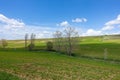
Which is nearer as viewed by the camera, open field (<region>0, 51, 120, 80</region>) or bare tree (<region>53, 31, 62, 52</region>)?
open field (<region>0, 51, 120, 80</region>)

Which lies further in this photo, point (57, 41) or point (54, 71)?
point (57, 41)

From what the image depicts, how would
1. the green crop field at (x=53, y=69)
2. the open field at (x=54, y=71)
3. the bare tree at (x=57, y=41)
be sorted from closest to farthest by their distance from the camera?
the green crop field at (x=53, y=69)
the open field at (x=54, y=71)
the bare tree at (x=57, y=41)

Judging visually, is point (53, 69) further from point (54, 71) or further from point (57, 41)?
point (57, 41)

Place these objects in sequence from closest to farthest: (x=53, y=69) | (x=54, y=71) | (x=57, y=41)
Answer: (x=54, y=71) → (x=53, y=69) → (x=57, y=41)

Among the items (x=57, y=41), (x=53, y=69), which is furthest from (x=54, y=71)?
(x=57, y=41)

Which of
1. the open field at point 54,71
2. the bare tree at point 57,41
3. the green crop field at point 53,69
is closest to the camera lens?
the green crop field at point 53,69

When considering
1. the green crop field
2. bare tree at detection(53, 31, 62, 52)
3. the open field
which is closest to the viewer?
the green crop field

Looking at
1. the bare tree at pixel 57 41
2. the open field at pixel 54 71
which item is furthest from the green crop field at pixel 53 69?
the bare tree at pixel 57 41

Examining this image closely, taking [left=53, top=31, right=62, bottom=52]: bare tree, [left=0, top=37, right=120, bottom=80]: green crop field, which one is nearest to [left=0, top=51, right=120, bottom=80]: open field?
[left=0, top=37, right=120, bottom=80]: green crop field

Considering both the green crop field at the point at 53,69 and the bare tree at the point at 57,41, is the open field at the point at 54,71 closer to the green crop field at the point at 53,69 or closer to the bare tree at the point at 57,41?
the green crop field at the point at 53,69

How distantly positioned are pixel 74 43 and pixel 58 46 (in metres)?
14.6

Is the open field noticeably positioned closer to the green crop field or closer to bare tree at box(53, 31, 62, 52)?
the green crop field

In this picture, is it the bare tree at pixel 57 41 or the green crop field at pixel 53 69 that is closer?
the green crop field at pixel 53 69

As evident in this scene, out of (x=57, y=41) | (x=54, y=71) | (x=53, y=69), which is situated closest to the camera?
(x=54, y=71)
